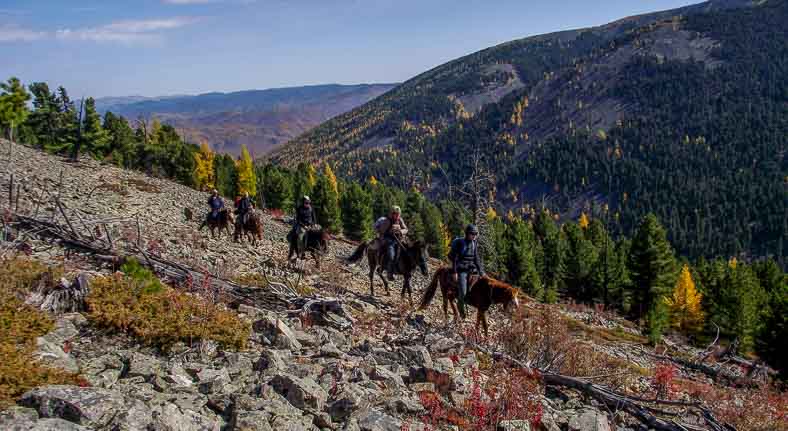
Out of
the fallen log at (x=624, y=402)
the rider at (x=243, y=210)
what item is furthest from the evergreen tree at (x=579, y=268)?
the fallen log at (x=624, y=402)

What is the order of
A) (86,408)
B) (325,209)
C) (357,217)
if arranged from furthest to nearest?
(357,217)
(325,209)
(86,408)

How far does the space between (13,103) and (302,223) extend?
44162 mm

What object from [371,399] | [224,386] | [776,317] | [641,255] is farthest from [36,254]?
[641,255]

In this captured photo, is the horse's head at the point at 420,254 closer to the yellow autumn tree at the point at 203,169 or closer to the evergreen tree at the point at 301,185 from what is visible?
the yellow autumn tree at the point at 203,169

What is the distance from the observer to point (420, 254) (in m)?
16.4

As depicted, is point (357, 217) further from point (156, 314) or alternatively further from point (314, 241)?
point (156, 314)

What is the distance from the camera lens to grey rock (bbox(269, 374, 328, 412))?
21.9ft

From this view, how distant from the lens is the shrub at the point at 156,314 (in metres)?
8.30

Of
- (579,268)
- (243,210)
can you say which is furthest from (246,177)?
(243,210)

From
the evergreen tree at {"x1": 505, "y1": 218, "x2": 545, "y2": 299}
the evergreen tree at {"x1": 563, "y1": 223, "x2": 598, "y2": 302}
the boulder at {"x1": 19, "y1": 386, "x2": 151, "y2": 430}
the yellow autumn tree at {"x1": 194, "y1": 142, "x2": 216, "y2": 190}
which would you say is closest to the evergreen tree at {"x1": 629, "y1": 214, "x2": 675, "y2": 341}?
the evergreen tree at {"x1": 505, "y1": 218, "x2": 545, "y2": 299}

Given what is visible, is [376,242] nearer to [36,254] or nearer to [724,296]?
[36,254]

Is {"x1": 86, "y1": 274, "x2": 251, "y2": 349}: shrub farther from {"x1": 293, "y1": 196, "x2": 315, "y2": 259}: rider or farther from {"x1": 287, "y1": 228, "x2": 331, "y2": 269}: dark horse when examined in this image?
{"x1": 287, "y1": 228, "x2": 331, "y2": 269}: dark horse

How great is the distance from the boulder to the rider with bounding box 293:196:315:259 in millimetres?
13280

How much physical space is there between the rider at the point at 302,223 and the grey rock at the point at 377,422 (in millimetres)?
12729
